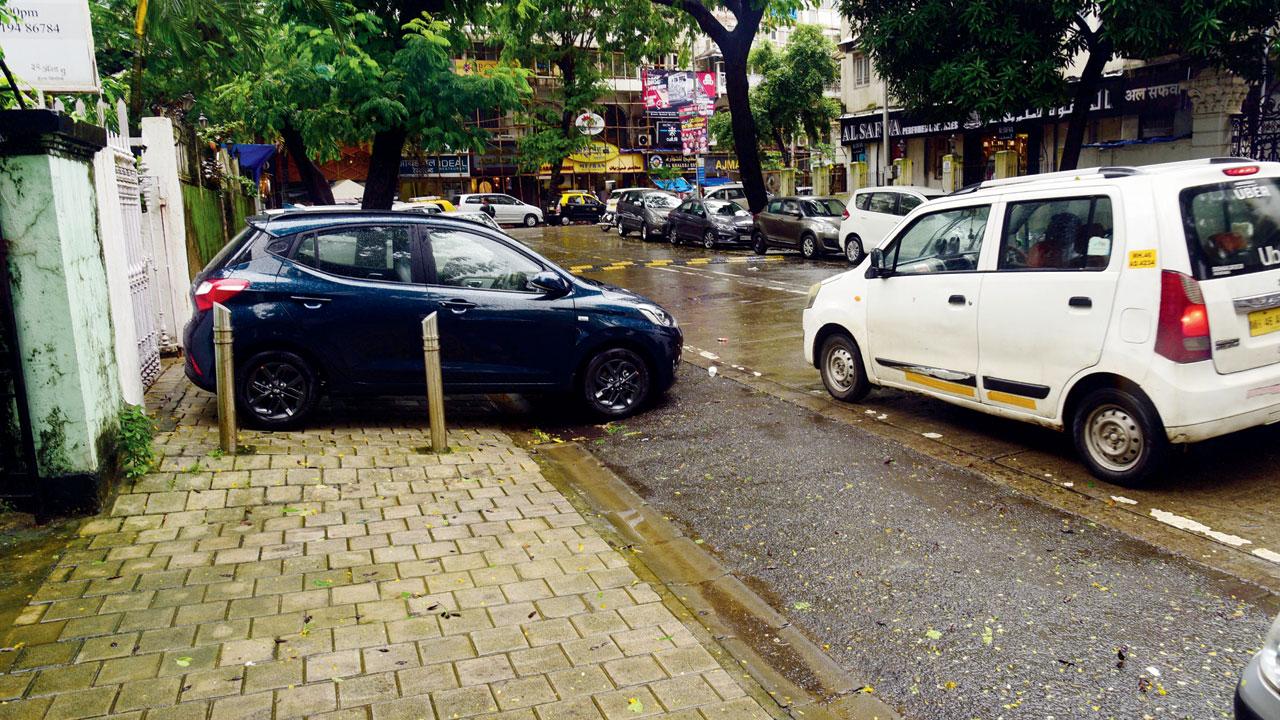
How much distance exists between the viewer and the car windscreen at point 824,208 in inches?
924

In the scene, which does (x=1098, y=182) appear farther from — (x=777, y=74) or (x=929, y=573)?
(x=777, y=74)

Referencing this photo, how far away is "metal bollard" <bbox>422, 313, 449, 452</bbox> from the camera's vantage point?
6719 millimetres

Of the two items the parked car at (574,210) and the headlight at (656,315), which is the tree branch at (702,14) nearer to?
the headlight at (656,315)

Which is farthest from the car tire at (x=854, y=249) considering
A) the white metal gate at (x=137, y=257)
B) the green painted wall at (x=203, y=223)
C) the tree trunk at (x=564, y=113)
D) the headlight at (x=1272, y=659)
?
the tree trunk at (x=564, y=113)

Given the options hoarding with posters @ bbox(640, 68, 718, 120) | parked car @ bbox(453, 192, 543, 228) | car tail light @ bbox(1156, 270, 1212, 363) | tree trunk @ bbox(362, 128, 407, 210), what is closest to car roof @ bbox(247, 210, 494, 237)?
car tail light @ bbox(1156, 270, 1212, 363)

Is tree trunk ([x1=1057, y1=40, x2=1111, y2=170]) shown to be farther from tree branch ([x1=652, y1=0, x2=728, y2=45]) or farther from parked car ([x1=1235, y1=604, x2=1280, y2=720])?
parked car ([x1=1235, y1=604, x2=1280, y2=720])

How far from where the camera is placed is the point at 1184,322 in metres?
5.46

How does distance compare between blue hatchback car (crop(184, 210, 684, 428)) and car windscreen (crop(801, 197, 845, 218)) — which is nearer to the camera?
blue hatchback car (crop(184, 210, 684, 428))

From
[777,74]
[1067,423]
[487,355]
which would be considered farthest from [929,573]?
[777,74]

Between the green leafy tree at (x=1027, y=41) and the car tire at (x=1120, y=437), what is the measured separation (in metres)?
12.6

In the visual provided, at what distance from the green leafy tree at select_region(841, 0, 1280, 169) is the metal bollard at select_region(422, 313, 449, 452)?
561 inches

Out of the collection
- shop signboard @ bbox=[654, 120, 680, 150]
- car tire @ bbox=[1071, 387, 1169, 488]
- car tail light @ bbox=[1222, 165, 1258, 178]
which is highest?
shop signboard @ bbox=[654, 120, 680, 150]

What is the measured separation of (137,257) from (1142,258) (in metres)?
8.20

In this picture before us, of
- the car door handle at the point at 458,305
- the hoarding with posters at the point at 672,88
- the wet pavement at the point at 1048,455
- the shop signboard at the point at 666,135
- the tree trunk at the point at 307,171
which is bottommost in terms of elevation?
the wet pavement at the point at 1048,455
